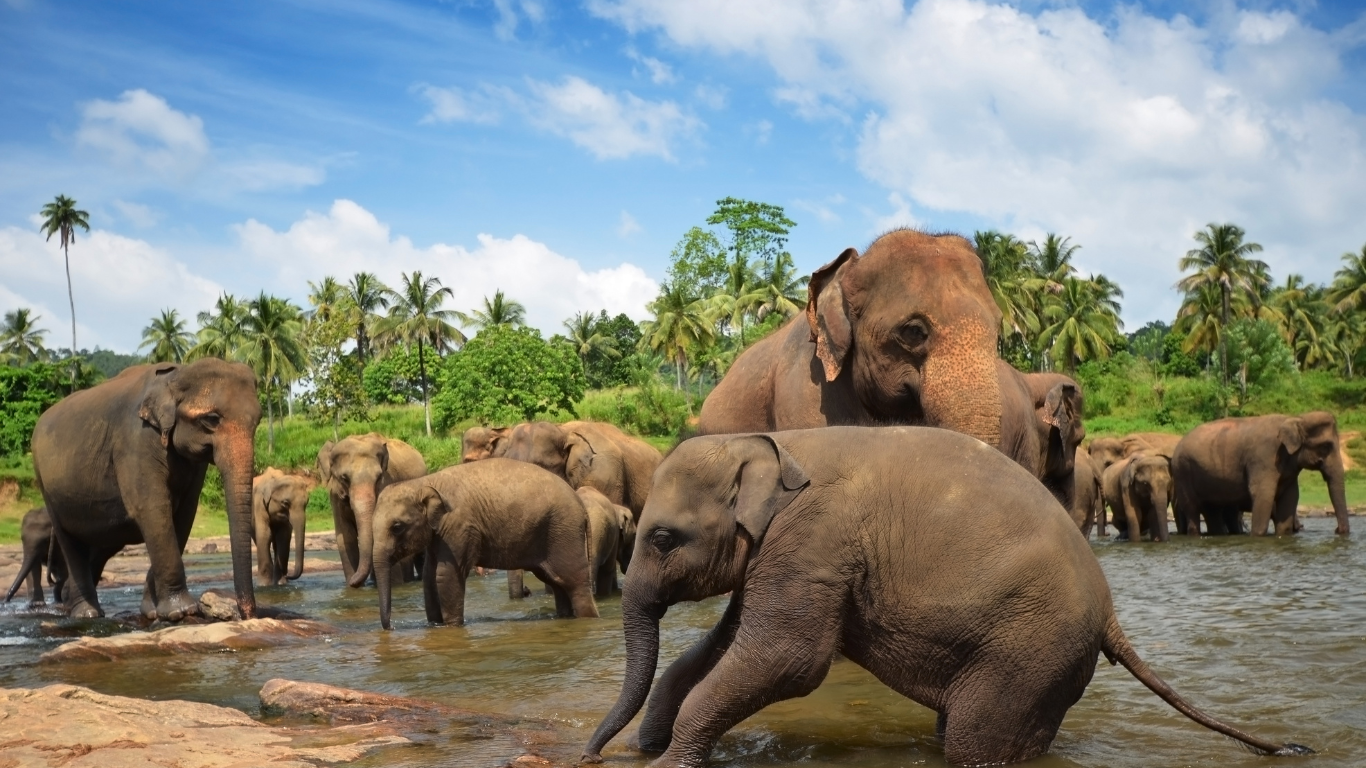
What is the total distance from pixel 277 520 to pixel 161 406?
9.80m

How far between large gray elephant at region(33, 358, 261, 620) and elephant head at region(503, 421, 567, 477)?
619 centimetres

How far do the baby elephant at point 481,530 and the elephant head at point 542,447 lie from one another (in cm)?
546

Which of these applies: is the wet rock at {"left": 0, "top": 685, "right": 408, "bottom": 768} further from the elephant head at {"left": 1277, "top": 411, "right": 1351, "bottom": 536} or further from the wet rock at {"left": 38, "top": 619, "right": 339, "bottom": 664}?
the elephant head at {"left": 1277, "top": 411, "right": 1351, "bottom": 536}

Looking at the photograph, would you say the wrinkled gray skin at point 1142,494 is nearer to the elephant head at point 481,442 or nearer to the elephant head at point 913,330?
the elephant head at point 481,442

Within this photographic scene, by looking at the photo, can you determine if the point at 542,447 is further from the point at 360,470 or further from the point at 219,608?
the point at 219,608

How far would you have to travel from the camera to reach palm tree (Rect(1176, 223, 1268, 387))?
63031 mm

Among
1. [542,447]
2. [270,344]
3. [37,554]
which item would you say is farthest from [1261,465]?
[270,344]

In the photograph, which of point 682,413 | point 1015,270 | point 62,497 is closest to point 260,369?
point 682,413

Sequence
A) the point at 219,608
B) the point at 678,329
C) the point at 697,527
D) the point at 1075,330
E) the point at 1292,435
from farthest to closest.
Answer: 1. the point at 678,329
2. the point at 1075,330
3. the point at 1292,435
4. the point at 219,608
5. the point at 697,527

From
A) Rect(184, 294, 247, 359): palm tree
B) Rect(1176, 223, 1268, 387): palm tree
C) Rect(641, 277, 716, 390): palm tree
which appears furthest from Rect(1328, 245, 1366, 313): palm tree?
Rect(184, 294, 247, 359): palm tree

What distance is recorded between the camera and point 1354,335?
69.6 metres

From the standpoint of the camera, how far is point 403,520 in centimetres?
1259

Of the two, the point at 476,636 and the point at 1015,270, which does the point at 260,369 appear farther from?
the point at 476,636

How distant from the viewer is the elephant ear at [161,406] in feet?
41.1
